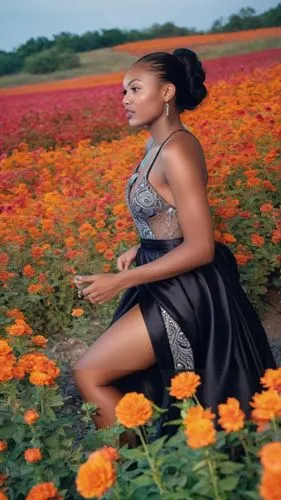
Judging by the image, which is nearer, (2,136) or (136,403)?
(136,403)

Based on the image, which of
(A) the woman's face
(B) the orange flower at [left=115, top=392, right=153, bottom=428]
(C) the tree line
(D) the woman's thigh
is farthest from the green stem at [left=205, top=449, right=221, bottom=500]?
(C) the tree line

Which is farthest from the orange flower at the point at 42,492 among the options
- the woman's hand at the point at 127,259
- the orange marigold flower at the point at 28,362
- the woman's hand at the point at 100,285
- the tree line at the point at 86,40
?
the tree line at the point at 86,40

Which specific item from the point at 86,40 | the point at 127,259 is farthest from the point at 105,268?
the point at 86,40

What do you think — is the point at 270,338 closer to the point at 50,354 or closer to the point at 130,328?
the point at 50,354

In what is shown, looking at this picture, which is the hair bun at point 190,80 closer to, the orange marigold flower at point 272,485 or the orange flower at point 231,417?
the orange flower at point 231,417

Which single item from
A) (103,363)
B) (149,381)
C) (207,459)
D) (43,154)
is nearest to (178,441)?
(207,459)

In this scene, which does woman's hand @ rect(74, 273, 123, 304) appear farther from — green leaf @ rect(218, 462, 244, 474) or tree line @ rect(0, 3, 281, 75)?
tree line @ rect(0, 3, 281, 75)
